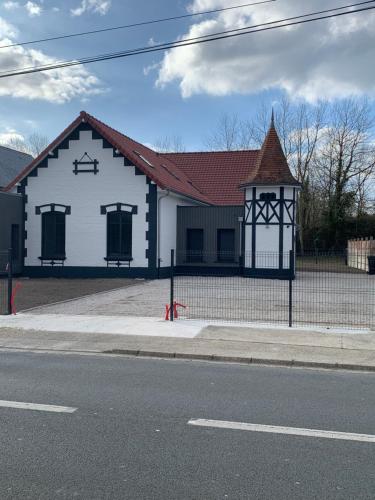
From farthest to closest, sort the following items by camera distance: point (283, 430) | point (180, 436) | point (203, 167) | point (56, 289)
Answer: point (203, 167) → point (56, 289) → point (283, 430) → point (180, 436)

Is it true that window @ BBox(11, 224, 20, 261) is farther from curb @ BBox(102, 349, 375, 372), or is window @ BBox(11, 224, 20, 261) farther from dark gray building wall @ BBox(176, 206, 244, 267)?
curb @ BBox(102, 349, 375, 372)

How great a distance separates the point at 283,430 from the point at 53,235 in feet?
75.6

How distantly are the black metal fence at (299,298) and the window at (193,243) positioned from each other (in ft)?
17.9

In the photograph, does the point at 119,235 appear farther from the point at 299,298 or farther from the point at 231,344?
the point at 231,344

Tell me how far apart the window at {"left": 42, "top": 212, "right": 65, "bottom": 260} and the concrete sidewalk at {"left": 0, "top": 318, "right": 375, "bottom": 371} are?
15.5m

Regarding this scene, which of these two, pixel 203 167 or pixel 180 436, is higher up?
pixel 203 167

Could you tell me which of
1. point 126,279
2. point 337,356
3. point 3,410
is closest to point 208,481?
point 3,410

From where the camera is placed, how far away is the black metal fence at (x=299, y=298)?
13.3 meters

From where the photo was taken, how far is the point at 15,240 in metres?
26.5

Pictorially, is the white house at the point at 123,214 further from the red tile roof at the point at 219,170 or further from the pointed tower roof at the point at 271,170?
the red tile roof at the point at 219,170

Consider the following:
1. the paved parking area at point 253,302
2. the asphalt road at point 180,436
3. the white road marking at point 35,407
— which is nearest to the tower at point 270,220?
the paved parking area at point 253,302

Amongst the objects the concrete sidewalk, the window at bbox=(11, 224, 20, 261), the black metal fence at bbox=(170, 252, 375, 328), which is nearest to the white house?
the window at bbox=(11, 224, 20, 261)

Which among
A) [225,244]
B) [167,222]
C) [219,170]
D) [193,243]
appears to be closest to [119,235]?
[167,222]

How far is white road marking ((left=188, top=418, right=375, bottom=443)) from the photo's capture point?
17.2 ft
